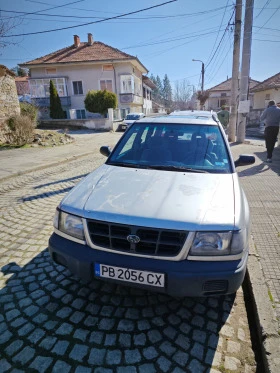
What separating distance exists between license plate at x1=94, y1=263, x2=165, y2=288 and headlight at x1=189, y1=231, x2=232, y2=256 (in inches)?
13.6

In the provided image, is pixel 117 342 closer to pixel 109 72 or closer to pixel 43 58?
pixel 109 72

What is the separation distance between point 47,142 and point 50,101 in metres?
16.2

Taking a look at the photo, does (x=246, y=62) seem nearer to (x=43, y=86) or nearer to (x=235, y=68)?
(x=235, y=68)

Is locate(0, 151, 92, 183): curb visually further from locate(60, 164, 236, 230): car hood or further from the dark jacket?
the dark jacket

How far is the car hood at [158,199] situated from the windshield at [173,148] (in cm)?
23

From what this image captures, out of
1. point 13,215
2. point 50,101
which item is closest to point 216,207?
point 13,215

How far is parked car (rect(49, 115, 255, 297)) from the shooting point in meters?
1.95

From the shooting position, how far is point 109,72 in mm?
29547

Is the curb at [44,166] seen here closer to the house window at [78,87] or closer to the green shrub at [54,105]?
the green shrub at [54,105]

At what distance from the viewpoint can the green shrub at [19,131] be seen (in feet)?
40.5

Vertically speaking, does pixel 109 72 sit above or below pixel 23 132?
above

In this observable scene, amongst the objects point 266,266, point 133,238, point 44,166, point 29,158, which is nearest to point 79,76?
point 29,158

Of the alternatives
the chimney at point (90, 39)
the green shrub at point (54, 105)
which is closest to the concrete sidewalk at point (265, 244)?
the green shrub at point (54, 105)

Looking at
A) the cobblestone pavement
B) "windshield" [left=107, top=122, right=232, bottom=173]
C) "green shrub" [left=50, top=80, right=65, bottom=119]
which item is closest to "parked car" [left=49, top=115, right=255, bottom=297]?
"windshield" [left=107, top=122, right=232, bottom=173]
